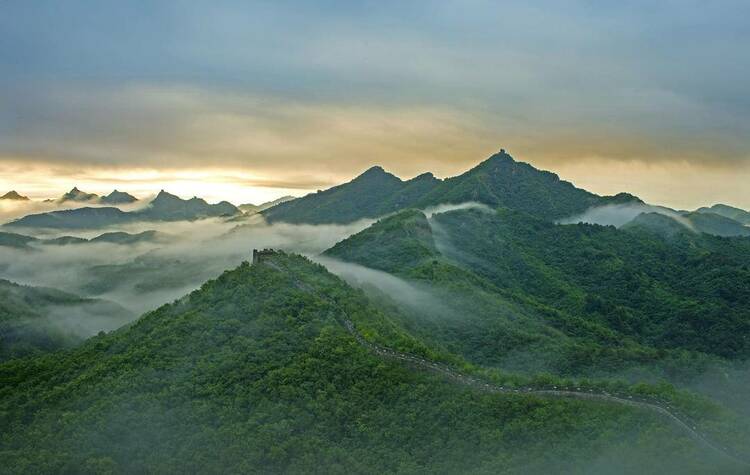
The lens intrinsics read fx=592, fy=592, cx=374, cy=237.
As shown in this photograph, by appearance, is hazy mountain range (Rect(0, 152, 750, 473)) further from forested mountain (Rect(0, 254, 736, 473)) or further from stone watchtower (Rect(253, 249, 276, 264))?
stone watchtower (Rect(253, 249, 276, 264))

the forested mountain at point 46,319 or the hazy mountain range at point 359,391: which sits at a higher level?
the hazy mountain range at point 359,391

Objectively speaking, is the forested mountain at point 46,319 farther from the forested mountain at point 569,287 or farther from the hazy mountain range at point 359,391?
the forested mountain at point 569,287

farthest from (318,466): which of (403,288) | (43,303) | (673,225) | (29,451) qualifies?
(673,225)

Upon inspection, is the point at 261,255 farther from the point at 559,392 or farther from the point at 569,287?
the point at 569,287

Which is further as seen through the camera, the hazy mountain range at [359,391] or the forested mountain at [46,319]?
the forested mountain at [46,319]

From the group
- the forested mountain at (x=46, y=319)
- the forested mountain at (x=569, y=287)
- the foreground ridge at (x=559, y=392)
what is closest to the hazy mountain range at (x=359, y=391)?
the foreground ridge at (x=559, y=392)

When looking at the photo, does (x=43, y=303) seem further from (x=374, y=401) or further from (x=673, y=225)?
(x=673, y=225)

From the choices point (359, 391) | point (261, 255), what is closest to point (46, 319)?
point (261, 255)

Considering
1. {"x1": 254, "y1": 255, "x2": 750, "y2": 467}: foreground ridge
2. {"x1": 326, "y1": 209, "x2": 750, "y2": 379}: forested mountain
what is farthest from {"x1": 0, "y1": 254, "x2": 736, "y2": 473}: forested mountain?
{"x1": 326, "y1": 209, "x2": 750, "y2": 379}: forested mountain
